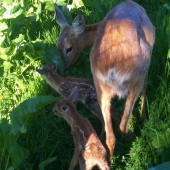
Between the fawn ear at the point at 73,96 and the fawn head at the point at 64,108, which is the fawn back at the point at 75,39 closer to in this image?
the fawn ear at the point at 73,96

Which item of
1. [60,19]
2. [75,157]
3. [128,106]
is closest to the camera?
[75,157]

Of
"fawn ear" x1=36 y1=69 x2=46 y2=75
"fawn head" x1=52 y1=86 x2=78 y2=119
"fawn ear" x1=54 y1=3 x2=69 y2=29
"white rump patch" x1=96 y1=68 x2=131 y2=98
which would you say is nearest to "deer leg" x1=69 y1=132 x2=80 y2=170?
"fawn head" x1=52 y1=86 x2=78 y2=119

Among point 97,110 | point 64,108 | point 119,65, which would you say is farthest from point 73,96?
point 119,65

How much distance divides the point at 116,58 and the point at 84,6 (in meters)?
3.04

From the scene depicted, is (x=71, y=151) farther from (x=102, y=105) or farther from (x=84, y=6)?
(x=84, y=6)

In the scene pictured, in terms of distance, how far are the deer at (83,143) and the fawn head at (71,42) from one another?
1437 mm

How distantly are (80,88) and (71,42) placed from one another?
1111 millimetres

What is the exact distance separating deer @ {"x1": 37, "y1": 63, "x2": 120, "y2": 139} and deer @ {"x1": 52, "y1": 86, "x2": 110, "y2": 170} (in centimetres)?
42

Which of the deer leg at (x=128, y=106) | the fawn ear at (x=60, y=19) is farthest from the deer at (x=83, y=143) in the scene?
the fawn ear at (x=60, y=19)

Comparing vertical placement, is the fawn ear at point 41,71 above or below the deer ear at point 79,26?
below

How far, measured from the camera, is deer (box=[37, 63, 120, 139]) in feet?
13.9

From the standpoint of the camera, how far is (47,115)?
14.5 feet

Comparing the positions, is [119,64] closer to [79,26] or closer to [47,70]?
[47,70]

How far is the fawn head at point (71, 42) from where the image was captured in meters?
5.21
